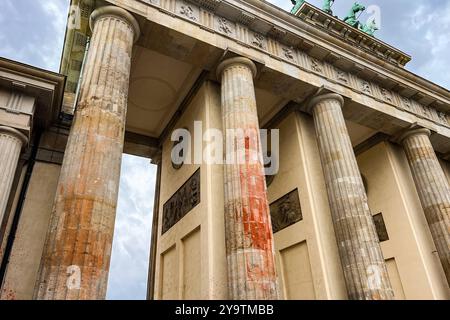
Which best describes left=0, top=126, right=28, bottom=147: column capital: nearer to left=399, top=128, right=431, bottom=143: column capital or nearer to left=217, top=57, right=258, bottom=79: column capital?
left=217, top=57, right=258, bottom=79: column capital

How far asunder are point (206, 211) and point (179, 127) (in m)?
4.65

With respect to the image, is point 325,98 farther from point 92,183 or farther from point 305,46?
point 92,183

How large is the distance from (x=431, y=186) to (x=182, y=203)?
30.2 feet

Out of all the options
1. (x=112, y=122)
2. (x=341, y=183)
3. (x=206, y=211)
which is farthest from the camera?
(x=341, y=183)

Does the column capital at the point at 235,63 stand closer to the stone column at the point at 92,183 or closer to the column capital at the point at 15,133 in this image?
the stone column at the point at 92,183

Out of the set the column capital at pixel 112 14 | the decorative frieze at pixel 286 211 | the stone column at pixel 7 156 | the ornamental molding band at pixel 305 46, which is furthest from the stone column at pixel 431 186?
the stone column at pixel 7 156

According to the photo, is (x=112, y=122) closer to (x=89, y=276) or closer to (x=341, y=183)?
(x=89, y=276)

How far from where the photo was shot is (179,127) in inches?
484

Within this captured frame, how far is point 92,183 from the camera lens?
569cm

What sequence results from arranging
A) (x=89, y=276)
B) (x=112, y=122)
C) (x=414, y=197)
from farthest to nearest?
(x=414, y=197) < (x=112, y=122) < (x=89, y=276)

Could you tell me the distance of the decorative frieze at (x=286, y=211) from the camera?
10.9 meters

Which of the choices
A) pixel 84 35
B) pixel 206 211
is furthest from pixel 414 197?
pixel 84 35

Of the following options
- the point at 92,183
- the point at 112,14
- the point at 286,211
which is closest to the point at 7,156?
the point at 92,183

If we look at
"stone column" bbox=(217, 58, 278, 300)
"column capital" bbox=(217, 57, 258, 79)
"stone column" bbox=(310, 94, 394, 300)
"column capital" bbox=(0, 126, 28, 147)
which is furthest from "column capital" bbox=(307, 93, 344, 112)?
"column capital" bbox=(0, 126, 28, 147)
